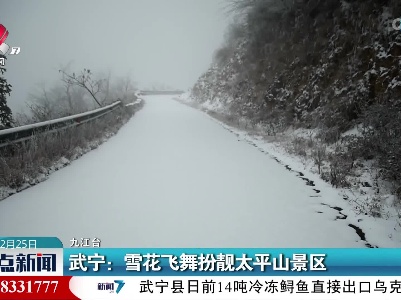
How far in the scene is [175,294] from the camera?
2.33 metres

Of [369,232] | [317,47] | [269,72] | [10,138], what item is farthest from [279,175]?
[269,72]

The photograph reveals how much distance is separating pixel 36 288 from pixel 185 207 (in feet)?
6.26

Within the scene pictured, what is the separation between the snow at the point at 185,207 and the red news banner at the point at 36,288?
538 millimetres

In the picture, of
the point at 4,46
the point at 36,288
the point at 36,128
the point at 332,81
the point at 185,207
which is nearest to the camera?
the point at 36,288

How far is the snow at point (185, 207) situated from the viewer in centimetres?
301

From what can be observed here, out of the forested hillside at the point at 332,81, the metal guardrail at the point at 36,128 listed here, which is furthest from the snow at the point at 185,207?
the metal guardrail at the point at 36,128

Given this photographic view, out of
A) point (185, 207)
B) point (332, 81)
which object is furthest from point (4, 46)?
point (332, 81)

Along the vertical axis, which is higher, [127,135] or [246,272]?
[127,135]

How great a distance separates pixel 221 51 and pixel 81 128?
68.1ft

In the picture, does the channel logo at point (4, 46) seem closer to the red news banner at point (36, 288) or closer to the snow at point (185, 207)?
the snow at point (185, 207)

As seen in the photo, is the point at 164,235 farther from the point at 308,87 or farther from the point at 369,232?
the point at 308,87

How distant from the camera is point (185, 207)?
377 cm

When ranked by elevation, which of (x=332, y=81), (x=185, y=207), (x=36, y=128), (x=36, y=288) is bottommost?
(x=36, y=288)

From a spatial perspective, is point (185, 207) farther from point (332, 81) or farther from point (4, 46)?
point (332, 81)
